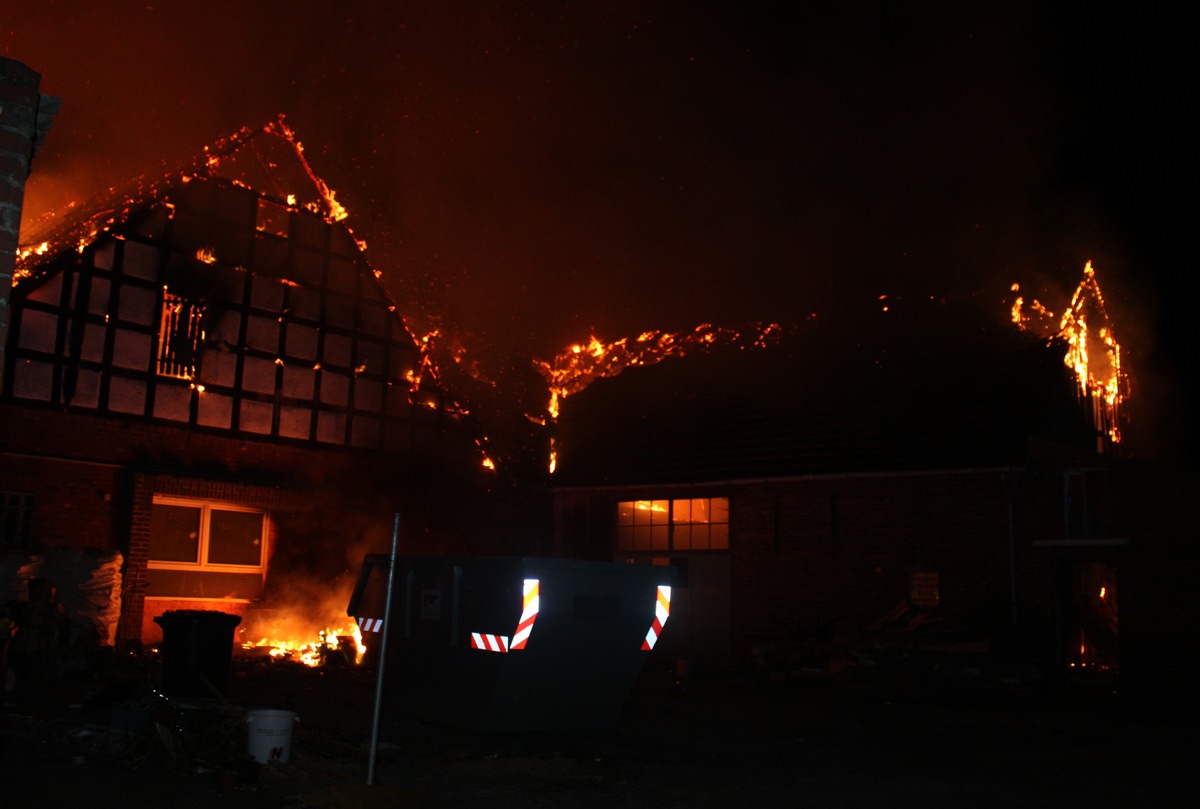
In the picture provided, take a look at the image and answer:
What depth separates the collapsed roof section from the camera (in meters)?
14.3

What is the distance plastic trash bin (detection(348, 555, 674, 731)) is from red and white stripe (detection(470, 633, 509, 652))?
0.03 ft

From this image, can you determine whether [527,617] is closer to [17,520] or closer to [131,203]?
[17,520]

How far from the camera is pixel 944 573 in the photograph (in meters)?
16.1

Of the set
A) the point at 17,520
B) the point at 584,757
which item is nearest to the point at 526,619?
the point at 584,757

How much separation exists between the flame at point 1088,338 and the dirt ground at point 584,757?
7855 millimetres

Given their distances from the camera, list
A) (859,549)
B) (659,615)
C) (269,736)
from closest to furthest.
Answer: (269,736) → (659,615) → (859,549)

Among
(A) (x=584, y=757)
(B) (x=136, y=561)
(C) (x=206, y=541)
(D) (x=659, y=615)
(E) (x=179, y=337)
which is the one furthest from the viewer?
(C) (x=206, y=541)

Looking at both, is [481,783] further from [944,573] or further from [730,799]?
[944,573]

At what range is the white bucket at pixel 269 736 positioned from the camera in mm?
6938

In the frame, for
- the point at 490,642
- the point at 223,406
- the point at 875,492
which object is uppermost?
the point at 223,406

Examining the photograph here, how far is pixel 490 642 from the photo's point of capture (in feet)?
29.5

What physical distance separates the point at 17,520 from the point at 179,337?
3519mm

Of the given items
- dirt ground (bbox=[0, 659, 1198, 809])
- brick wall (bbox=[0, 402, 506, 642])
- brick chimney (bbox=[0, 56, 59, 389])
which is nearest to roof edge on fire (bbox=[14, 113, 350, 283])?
brick wall (bbox=[0, 402, 506, 642])

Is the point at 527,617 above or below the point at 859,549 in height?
below
